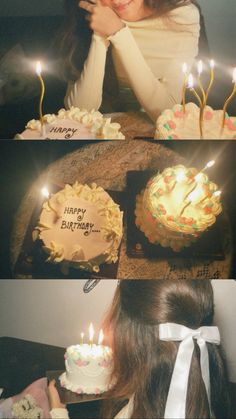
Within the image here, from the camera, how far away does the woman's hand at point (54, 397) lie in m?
2.44

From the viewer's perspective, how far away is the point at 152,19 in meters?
2.62

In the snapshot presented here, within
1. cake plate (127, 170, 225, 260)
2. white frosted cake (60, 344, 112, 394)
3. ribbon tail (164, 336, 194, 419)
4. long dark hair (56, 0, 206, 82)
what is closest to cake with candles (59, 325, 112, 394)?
white frosted cake (60, 344, 112, 394)

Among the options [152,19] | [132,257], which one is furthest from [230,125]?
[132,257]

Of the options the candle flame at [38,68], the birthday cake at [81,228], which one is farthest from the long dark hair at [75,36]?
the birthday cake at [81,228]

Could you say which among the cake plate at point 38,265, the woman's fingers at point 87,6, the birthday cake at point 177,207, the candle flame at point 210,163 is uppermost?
the woman's fingers at point 87,6

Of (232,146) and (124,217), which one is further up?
(232,146)

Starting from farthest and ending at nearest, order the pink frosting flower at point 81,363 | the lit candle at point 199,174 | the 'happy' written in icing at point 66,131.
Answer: the 'happy' written in icing at point 66,131, the lit candle at point 199,174, the pink frosting flower at point 81,363

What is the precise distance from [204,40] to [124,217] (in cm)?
104

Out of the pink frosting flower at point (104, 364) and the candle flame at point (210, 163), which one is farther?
the candle flame at point (210, 163)

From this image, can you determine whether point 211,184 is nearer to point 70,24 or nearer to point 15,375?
point 70,24

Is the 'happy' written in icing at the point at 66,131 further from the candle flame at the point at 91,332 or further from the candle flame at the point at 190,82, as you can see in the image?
the candle flame at the point at 91,332

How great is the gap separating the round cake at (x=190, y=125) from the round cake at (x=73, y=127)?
0.77 ft

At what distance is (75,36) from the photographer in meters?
2.63

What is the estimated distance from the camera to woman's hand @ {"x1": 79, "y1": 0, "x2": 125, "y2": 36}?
2621mm
